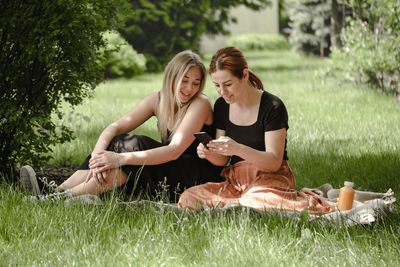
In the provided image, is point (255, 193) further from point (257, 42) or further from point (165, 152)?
point (257, 42)

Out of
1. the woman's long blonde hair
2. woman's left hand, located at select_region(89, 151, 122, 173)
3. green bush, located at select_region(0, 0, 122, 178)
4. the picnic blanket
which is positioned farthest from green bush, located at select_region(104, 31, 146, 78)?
the picnic blanket

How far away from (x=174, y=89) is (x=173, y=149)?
0.48 meters

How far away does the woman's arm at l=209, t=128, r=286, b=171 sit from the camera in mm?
3787

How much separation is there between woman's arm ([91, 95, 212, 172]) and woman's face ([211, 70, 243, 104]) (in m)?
0.36

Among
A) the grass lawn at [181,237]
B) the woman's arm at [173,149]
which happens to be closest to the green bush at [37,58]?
the grass lawn at [181,237]

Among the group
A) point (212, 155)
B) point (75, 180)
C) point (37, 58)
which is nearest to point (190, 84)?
point (212, 155)

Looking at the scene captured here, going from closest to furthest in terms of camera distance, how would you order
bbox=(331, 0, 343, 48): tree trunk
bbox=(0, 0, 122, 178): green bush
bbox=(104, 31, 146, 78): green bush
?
bbox=(0, 0, 122, 178): green bush
bbox=(104, 31, 146, 78): green bush
bbox=(331, 0, 343, 48): tree trunk

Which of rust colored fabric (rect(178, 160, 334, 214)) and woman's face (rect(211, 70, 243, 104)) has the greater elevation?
woman's face (rect(211, 70, 243, 104))

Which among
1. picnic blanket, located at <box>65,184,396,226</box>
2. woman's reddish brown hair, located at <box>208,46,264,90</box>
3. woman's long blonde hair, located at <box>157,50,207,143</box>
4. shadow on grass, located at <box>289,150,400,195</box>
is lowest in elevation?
shadow on grass, located at <box>289,150,400,195</box>

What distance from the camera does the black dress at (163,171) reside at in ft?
14.0

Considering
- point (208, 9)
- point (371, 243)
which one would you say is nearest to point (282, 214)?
point (371, 243)

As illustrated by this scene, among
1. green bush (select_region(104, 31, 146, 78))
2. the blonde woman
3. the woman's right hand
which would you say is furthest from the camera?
green bush (select_region(104, 31, 146, 78))

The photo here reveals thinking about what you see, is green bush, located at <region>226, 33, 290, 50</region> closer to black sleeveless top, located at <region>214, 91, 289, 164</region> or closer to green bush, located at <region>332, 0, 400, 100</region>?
green bush, located at <region>332, 0, 400, 100</region>

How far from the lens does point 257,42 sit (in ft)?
111
